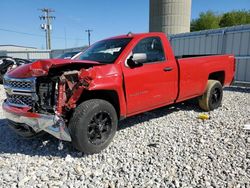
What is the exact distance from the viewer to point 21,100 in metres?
3.83

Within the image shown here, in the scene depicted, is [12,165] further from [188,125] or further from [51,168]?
[188,125]

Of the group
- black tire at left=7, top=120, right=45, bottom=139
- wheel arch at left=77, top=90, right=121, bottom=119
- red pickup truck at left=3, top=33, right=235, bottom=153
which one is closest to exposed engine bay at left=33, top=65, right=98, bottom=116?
red pickup truck at left=3, top=33, right=235, bottom=153

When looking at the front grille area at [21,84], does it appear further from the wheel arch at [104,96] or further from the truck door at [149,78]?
the truck door at [149,78]

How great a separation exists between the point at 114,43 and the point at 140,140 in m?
1.86

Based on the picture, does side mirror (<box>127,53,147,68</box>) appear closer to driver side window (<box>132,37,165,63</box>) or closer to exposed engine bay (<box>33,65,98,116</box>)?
driver side window (<box>132,37,165,63</box>)

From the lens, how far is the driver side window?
4.51 m

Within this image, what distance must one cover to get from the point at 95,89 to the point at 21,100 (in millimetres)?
1195

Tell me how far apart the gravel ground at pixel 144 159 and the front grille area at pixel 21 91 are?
2.64 ft

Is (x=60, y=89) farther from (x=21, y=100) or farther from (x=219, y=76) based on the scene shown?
(x=219, y=76)

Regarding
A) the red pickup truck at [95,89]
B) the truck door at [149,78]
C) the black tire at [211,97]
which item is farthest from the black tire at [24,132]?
the black tire at [211,97]

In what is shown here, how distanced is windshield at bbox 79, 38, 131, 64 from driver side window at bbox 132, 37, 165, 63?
0.24 meters

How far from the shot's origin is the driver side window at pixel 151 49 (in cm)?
451

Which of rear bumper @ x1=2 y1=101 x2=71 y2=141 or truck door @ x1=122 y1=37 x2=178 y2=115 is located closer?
rear bumper @ x1=2 y1=101 x2=71 y2=141

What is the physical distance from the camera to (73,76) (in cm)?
350
